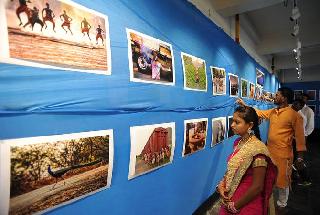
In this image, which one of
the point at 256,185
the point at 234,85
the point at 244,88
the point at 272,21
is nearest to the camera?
the point at 256,185

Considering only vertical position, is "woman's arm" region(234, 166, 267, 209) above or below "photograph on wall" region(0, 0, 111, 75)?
below

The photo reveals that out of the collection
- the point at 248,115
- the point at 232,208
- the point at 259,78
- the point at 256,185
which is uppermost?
the point at 259,78

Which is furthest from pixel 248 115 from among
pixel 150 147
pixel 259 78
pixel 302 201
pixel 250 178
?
pixel 259 78

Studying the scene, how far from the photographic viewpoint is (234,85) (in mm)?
4109

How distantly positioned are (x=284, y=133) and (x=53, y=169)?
8.96 ft

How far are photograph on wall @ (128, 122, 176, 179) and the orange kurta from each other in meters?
1.55

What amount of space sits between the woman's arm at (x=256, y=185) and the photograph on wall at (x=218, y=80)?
1.82 meters

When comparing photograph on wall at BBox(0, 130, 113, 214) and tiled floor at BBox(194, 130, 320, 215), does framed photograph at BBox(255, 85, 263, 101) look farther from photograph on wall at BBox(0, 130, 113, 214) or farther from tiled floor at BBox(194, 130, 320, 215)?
photograph on wall at BBox(0, 130, 113, 214)

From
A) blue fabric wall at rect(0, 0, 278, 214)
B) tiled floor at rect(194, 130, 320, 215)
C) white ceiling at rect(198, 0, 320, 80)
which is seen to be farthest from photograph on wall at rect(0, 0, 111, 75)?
white ceiling at rect(198, 0, 320, 80)

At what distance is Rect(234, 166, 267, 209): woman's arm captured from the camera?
148 centimetres

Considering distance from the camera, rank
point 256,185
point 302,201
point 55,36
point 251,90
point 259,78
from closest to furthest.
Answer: point 55,36
point 256,185
point 302,201
point 251,90
point 259,78

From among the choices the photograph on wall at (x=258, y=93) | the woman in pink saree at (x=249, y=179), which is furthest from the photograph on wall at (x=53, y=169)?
the photograph on wall at (x=258, y=93)

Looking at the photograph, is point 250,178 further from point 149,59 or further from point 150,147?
point 149,59

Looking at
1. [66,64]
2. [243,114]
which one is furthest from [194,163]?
[66,64]
